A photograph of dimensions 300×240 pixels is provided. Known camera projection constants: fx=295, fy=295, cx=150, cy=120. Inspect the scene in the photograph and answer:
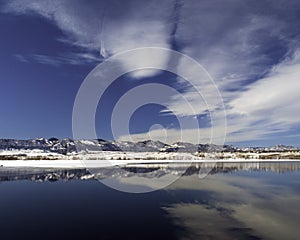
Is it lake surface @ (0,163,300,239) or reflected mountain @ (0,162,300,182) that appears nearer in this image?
lake surface @ (0,163,300,239)

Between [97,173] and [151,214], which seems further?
[97,173]

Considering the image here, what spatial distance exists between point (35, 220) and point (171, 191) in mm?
10649

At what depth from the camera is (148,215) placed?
13.3 meters

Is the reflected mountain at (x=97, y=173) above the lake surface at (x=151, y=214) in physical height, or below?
above

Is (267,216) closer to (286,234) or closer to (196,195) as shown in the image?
(286,234)

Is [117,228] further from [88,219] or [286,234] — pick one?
[286,234]

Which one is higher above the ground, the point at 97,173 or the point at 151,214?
the point at 97,173

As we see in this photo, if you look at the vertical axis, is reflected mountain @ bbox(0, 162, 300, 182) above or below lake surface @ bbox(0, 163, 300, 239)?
above

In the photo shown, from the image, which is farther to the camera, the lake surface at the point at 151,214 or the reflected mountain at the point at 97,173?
the reflected mountain at the point at 97,173

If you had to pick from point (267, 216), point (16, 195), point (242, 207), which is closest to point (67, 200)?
point (16, 195)

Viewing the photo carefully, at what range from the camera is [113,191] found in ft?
69.0

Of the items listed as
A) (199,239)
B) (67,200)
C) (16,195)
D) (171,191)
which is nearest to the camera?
(199,239)

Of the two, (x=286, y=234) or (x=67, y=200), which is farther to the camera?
(x=67, y=200)

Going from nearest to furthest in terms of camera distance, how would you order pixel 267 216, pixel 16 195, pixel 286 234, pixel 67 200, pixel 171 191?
pixel 286 234, pixel 267 216, pixel 67 200, pixel 16 195, pixel 171 191
